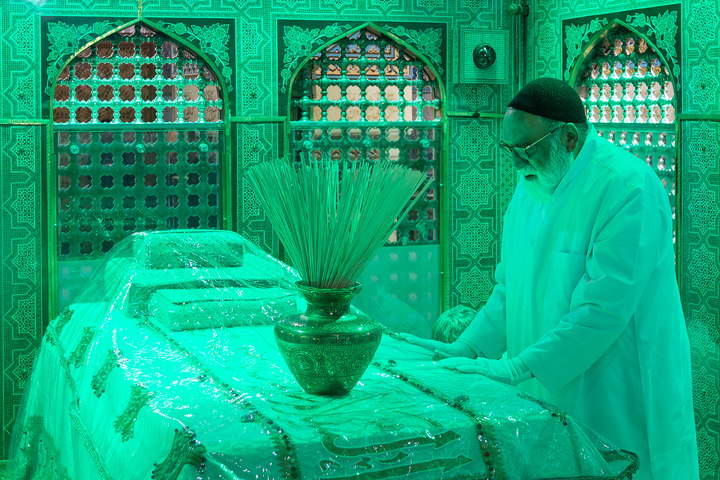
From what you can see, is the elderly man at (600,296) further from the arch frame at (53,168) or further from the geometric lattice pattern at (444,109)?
the arch frame at (53,168)

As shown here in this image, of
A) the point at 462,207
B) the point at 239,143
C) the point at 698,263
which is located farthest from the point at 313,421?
the point at 462,207

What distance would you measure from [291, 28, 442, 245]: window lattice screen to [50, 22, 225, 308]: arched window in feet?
1.89

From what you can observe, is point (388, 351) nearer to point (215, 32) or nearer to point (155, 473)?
point (155, 473)

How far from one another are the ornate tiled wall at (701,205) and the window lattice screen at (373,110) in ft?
5.22

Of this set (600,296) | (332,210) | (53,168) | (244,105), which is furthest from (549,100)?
(53,168)

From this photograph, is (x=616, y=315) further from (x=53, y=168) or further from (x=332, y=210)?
(x=53, y=168)

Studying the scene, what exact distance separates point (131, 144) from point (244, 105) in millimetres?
685

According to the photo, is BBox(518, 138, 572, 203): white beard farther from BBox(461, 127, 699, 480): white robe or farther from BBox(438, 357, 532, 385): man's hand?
BBox(438, 357, 532, 385): man's hand

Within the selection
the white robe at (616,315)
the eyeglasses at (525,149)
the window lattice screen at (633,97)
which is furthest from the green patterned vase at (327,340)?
the window lattice screen at (633,97)

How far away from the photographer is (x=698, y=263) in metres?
4.39

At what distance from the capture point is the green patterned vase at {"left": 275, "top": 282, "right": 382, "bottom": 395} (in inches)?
81.3

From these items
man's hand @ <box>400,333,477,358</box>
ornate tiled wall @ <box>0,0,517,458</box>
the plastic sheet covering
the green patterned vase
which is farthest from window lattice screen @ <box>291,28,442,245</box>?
the green patterned vase

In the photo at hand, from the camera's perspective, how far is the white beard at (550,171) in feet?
8.10

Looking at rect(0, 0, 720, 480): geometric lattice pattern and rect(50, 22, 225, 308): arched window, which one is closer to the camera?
rect(0, 0, 720, 480): geometric lattice pattern
